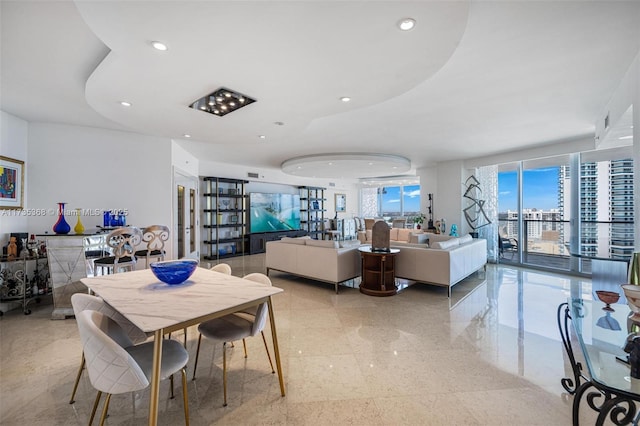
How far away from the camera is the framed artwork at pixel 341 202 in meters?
12.3

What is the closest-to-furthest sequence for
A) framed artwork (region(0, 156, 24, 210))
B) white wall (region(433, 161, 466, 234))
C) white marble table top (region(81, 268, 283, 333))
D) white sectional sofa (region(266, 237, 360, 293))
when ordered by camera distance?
white marble table top (region(81, 268, 283, 333)), framed artwork (region(0, 156, 24, 210)), white sectional sofa (region(266, 237, 360, 293)), white wall (region(433, 161, 466, 234))

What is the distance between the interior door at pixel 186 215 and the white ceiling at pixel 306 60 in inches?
88.5

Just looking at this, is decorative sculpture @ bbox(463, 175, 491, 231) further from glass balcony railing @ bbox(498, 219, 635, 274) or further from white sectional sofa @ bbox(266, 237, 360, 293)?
white sectional sofa @ bbox(266, 237, 360, 293)

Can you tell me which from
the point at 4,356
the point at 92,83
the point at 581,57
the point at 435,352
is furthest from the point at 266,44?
the point at 4,356

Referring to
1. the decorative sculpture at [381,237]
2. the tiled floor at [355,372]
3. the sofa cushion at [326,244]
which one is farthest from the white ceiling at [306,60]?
the tiled floor at [355,372]

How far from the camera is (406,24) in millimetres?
1723

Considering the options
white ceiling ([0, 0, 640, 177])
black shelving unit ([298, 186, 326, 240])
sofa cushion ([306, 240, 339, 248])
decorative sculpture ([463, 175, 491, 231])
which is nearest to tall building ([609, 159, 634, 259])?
white ceiling ([0, 0, 640, 177])

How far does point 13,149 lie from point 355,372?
17.1ft

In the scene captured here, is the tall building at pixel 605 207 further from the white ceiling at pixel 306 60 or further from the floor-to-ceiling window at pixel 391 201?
the floor-to-ceiling window at pixel 391 201

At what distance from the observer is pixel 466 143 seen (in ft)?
19.0

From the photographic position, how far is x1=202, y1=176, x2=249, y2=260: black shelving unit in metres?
7.73

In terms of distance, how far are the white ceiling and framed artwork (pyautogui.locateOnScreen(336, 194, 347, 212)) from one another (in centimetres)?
823

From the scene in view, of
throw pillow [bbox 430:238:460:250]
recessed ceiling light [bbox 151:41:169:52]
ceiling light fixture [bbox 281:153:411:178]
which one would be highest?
ceiling light fixture [bbox 281:153:411:178]

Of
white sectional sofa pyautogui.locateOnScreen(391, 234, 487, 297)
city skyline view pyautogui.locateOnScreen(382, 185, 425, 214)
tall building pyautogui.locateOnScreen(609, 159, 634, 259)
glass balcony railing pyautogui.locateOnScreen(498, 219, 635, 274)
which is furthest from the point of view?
city skyline view pyautogui.locateOnScreen(382, 185, 425, 214)
